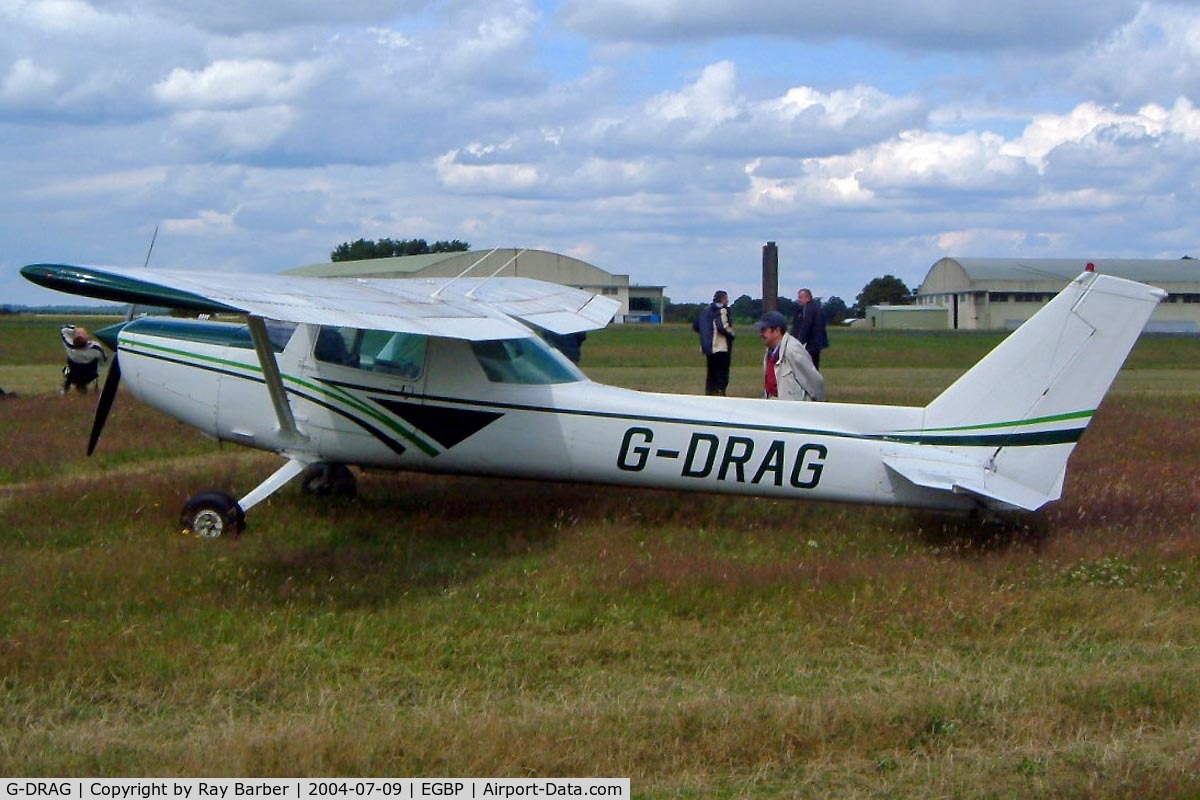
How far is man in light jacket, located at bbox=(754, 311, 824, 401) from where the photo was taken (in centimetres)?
1014

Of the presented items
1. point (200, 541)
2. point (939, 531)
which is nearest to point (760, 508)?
point (939, 531)

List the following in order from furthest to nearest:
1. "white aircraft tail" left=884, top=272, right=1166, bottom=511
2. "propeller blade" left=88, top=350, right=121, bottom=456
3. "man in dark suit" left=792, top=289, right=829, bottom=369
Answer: "man in dark suit" left=792, top=289, right=829, bottom=369 < "propeller blade" left=88, top=350, right=121, bottom=456 < "white aircraft tail" left=884, top=272, right=1166, bottom=511

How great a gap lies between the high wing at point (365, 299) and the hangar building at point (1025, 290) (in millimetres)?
50627

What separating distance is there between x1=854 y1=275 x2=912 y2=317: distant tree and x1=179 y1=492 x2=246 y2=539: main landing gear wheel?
10565 centimetres

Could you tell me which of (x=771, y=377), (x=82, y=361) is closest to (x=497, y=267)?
(x=82, y=361)

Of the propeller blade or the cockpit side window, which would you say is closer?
the cockpit side window

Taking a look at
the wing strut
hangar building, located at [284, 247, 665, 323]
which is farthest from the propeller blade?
hangar building, located at [284, 247, 665, 323]

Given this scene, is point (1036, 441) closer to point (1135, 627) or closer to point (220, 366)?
point (1135, 627)

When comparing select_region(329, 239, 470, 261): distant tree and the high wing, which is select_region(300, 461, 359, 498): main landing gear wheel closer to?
the high wing

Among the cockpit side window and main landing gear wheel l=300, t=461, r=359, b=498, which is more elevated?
the cockpit side window

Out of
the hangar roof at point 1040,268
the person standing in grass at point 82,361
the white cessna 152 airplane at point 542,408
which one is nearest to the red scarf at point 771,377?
the white cessna 152 airplane at point 542,408

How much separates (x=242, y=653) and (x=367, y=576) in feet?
4.96

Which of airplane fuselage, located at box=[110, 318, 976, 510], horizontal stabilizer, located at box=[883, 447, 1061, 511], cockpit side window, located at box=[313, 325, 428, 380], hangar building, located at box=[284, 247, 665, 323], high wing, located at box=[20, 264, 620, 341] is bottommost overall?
horizontal stabilizer, located at box=[883, 447, 1061, 511]

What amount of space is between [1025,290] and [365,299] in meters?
61.6
